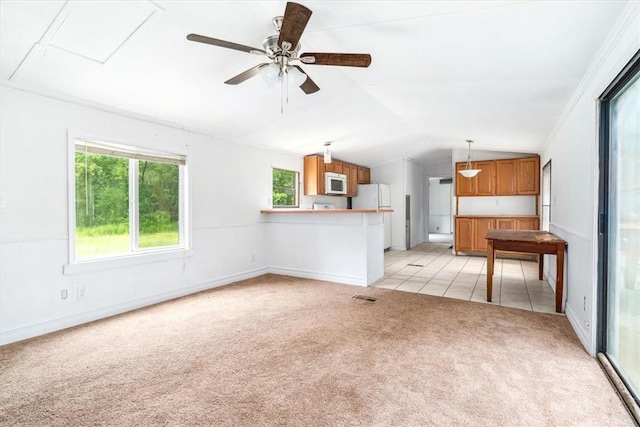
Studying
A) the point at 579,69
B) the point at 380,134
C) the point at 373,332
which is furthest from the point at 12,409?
the point at 380,134

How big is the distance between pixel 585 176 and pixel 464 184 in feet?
16.2

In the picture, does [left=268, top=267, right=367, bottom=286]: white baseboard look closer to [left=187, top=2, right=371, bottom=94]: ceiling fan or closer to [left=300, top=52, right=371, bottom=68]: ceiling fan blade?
[left=187, top=2, right=371, bottom=94]: ceiling fan

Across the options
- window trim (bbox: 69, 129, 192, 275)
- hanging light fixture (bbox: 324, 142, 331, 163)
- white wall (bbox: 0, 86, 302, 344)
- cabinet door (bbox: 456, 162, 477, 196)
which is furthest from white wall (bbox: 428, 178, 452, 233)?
window trim (bbox: 69, 129, 192, 275)

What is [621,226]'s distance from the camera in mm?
2072

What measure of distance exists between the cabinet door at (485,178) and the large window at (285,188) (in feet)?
13.9

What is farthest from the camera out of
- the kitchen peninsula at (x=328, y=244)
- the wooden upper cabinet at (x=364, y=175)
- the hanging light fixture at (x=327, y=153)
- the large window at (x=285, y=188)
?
the wooden upper cabinet at (x=364, y=175)

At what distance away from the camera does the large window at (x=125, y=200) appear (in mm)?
3195

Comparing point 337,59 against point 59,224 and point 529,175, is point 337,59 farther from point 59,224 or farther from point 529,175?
point 529,175

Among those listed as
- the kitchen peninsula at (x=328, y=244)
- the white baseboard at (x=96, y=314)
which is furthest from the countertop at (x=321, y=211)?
the white baseboard at (x=96, y=314)

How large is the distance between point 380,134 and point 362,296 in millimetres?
3239

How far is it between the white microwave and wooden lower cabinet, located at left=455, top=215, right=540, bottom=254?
9.29 feet

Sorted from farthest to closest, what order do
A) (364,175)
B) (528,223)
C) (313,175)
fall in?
(364,175) → (528,223) → (313,175)

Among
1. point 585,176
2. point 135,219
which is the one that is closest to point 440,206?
point 585,176

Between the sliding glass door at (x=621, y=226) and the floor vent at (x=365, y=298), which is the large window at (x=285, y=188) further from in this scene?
the sliding glass door at (x=621, y=226)
